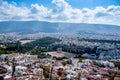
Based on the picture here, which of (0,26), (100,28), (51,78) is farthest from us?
(100,28)

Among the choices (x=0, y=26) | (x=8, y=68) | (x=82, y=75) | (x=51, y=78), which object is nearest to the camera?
(x=51, y=78)

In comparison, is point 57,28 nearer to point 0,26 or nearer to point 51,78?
point 0,26

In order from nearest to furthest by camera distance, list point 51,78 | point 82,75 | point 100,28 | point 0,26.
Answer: point 51,78
point 82,75
point 0,26
point 100,28

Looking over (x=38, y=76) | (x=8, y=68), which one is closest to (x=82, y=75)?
(x=38, y=76)

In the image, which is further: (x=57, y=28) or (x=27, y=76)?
(x=57, y=28)

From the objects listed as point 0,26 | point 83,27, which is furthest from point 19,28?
point 83,27

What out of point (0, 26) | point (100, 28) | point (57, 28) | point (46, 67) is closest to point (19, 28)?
point (0, 26)

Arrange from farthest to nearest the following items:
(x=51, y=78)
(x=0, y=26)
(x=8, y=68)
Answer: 1. (x=0, y=26)
2. (x=8, y=68)
3. (x=51, y=78)

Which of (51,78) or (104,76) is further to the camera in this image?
(104,76)

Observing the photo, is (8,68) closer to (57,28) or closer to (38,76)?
(38,76)
